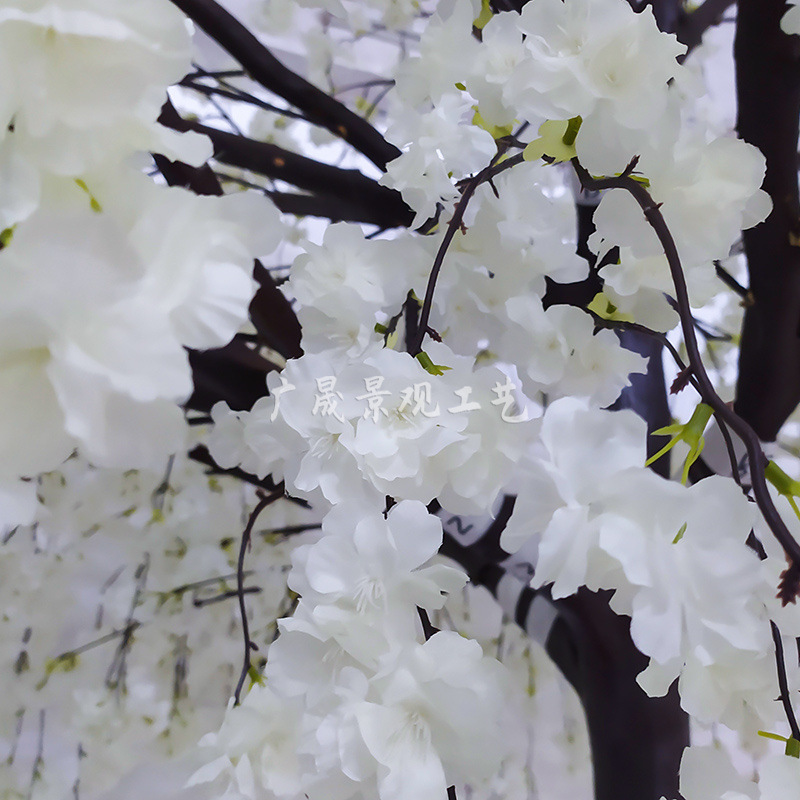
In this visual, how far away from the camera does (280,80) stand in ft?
1.71

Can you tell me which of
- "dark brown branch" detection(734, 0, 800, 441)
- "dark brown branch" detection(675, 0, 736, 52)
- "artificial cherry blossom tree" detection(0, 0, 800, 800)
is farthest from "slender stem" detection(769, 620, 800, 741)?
"dark brown branch" detection(675, 0, 736, 52)

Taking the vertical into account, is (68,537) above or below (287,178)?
below

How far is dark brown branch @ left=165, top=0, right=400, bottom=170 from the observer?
481mm

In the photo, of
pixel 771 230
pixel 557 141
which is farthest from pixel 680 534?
pixel 771 230

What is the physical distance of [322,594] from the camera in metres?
0.23

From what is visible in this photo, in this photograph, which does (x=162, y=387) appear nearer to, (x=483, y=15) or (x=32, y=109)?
(x=32, y=109)

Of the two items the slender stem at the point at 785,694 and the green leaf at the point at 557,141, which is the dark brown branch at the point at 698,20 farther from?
the slender stem at the point at 785,694

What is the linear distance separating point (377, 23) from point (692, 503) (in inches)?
57.3

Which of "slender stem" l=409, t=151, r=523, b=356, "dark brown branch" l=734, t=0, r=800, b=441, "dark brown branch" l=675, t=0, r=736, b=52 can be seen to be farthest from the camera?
"dark brown branch" l=675, t=0, r=736, b=52

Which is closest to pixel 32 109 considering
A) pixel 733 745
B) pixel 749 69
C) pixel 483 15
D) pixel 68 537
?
pixel 483 15

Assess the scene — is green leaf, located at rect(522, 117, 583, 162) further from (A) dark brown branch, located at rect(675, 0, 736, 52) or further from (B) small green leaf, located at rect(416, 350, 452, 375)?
(A) dark brown branch, located at rect(675, 0, 736, 52)

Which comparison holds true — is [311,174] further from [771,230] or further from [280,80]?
[771,230]

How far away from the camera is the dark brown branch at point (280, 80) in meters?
0.48

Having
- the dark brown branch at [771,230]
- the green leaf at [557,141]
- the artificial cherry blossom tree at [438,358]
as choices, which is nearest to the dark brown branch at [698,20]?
the artificial cherry blossom tree at [438,358]
